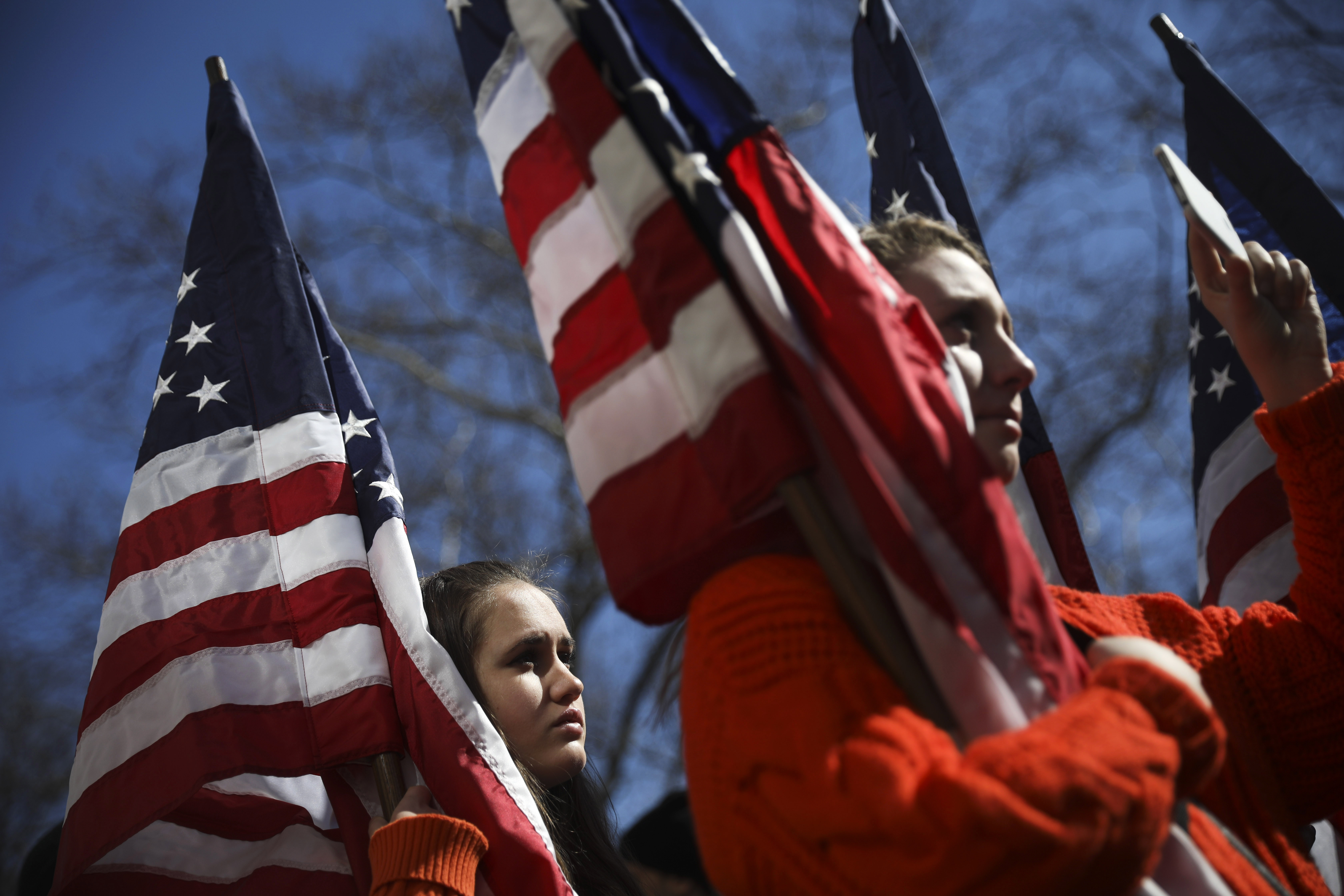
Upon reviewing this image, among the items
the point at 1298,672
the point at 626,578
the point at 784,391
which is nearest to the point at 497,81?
the point at 784,391

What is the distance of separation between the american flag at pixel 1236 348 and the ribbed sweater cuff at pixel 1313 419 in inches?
35.7

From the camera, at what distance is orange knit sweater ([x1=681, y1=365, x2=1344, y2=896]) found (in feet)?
3.32

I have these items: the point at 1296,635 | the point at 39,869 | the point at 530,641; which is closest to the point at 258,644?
the point at 530,641

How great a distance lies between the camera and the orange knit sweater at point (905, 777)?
1.01m

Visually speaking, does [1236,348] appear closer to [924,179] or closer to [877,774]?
[924,179]

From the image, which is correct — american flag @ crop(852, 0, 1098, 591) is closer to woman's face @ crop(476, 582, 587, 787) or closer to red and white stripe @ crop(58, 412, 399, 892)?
woman's face @ crop(476, 582, 587, 787)

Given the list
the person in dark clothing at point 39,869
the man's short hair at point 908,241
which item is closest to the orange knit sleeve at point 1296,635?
the man's short hair at point 908,241

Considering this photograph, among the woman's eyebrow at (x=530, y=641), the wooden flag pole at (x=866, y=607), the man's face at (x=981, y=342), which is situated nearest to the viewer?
the wooden flag pole at (x=866, y=607)

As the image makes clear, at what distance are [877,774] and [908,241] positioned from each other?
114cm

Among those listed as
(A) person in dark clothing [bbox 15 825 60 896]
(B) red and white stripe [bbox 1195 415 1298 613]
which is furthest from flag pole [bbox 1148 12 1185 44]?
(A) person in dark clothing [bbox 15 825 60 896]

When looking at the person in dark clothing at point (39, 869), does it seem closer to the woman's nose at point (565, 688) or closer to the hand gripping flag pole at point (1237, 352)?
the woman's nose at point (565, 688)

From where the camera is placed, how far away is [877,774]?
1061 mm

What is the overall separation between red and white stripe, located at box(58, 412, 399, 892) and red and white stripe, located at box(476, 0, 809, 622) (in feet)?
4.19

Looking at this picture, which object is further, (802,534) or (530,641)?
(530,641)
